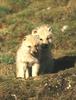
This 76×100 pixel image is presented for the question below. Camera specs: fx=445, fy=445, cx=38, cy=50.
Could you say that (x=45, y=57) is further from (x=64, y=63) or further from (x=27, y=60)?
(x=64, y=63)

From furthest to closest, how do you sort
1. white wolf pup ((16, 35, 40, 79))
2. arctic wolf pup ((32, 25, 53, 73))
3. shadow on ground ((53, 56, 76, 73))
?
shadow on ground ((53, 56, 76, 73)), arctic wolf pup ((32, 25, 53, 73)), white wolf pup ((16, 35, 40, 79))

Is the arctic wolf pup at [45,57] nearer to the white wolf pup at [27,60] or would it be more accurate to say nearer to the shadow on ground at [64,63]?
the white wolf pup at [27,60]

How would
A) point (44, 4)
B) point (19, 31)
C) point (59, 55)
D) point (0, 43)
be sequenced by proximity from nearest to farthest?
point (59, 55), point (0, 43), point (19, 31), point (44, 4)

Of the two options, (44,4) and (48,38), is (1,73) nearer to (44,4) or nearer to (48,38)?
(48,38)

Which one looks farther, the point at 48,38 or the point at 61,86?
the point at 48,38

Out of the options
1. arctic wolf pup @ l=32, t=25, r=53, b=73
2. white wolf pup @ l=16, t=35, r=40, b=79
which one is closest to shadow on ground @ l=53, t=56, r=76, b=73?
arctic wolf pup @ l=32, t=25, r=53, b=73

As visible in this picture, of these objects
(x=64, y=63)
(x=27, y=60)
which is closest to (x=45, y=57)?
(x=27, y=60)

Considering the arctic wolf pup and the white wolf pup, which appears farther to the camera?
the arctic wolf pup

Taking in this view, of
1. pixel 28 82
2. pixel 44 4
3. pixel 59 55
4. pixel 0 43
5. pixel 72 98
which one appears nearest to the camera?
pixel 72 98

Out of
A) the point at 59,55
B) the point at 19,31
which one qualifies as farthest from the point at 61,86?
the point at 19,31

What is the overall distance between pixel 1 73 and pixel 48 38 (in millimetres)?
1731

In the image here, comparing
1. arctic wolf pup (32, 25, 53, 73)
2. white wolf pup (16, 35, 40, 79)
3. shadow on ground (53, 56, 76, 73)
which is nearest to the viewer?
white wolf pup (16, 35, 40, 79)

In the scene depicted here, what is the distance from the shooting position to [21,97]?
9508mm

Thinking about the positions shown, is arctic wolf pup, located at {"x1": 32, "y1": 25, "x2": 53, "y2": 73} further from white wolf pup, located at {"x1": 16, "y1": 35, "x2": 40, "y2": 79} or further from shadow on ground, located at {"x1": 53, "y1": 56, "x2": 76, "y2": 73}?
shadow on ground, located at {"x1": 53, "y1": 56, "x2": 76, "y2": 73}
